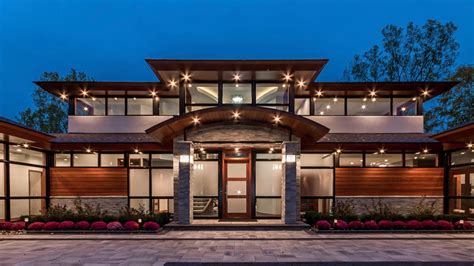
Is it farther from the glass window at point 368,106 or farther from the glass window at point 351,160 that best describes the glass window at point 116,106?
the glass window at point 368,106

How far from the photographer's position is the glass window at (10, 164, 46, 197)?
551 inches

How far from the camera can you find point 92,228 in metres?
12.4

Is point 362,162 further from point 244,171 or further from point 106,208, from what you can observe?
point 106,208

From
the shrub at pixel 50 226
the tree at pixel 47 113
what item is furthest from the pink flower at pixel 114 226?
the tree at pixel 47 113

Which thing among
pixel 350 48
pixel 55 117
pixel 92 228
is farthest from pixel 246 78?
pixel 350 48

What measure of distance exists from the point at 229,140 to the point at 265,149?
8.66ft

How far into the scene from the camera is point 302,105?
17.0 meters

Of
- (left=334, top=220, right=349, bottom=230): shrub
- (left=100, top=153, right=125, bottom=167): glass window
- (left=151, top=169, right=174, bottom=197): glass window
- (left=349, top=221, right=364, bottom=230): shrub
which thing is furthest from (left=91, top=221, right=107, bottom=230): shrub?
(left=349, top=221, right=364, bottom=230): shrub

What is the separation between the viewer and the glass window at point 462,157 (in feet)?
47.4

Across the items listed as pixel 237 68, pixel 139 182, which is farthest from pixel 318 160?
pixel 139 182

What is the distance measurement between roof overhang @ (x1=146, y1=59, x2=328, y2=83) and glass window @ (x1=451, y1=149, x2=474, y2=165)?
24.4 feet

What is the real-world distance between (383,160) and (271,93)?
6.32 meters

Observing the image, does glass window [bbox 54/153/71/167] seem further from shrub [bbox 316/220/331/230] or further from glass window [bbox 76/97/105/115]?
shrub [bbox 316/220/331/230]

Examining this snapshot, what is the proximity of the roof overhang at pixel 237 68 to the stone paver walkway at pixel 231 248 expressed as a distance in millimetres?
6713
